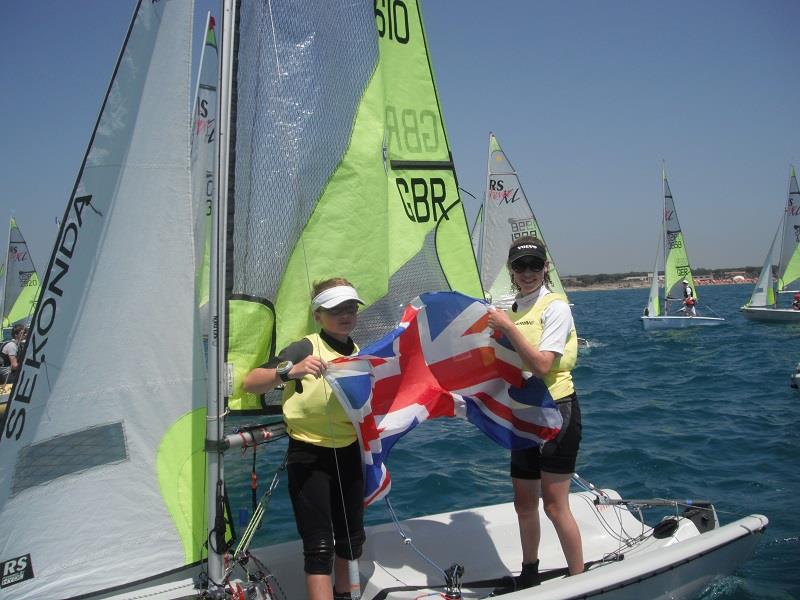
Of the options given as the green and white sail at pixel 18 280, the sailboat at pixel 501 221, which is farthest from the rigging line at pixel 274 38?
the green and white sail at pixel 18 280

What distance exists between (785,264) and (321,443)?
2687 centimetres

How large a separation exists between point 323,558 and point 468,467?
13.0ft

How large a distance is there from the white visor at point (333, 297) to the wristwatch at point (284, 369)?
294 mm

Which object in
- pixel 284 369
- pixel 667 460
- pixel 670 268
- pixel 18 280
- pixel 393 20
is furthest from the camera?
pixel 670 268

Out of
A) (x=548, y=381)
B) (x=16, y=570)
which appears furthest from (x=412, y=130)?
(x=16, y=570)

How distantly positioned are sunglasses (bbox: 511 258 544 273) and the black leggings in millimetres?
1047

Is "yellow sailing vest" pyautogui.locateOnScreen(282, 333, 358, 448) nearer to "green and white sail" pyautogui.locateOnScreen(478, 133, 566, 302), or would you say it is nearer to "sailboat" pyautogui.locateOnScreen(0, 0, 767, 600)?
"sailboat" pyautogui.locateOnScreen(0, 0, 767, 600)

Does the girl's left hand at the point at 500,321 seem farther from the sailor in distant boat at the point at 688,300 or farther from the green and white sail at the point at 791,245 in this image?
the green and white sail at the point at 791,245

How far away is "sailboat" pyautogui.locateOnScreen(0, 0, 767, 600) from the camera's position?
251cm

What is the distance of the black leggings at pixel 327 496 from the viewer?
250cm

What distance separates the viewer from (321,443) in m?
2.54

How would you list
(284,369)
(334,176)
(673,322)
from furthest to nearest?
(673,322) < (334,176) < (284,369)

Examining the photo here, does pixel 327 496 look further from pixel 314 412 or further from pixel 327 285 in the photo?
pixel 327 285

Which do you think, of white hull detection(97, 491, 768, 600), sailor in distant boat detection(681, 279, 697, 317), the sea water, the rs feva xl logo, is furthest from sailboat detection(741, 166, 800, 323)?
the rs feva xl logo
